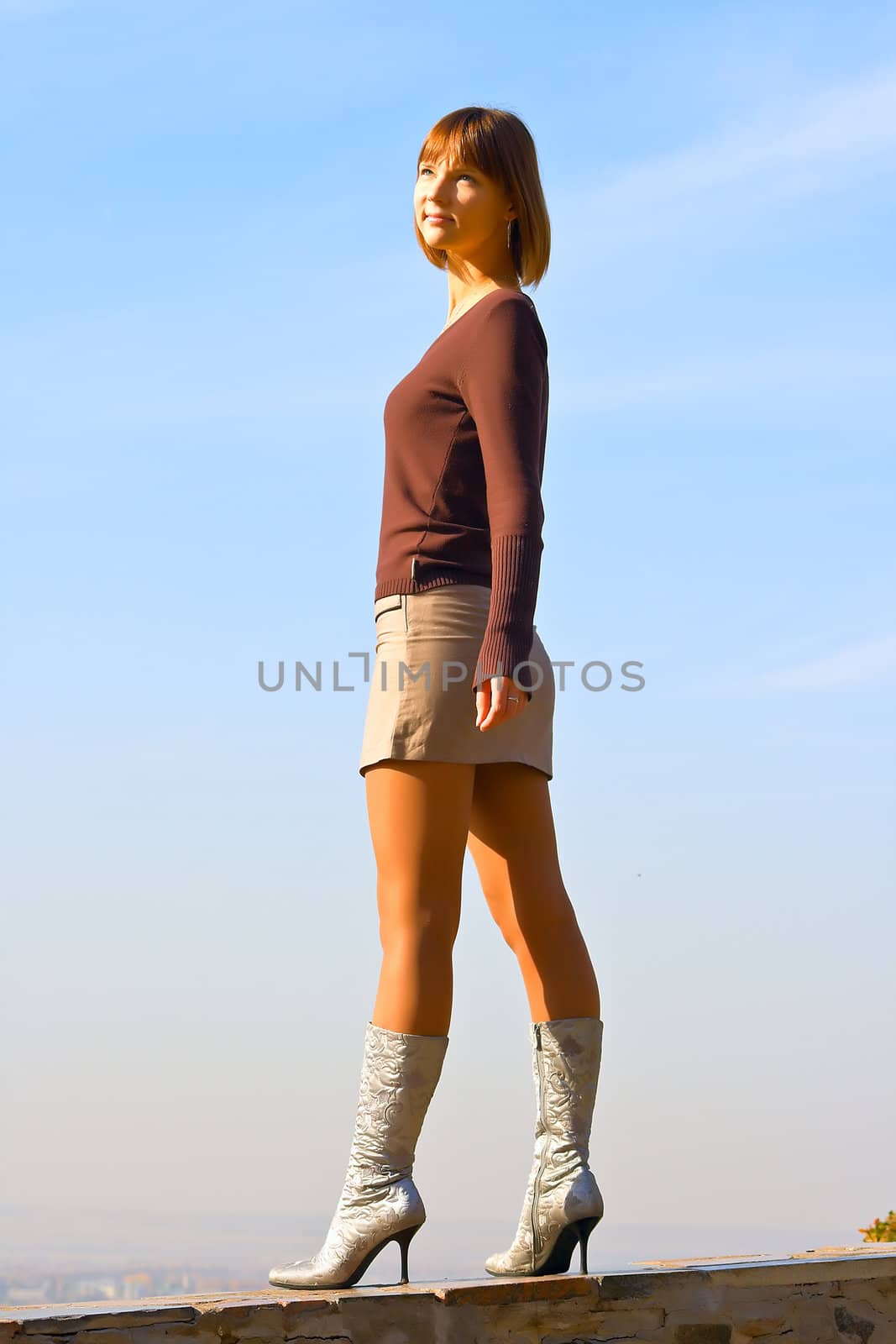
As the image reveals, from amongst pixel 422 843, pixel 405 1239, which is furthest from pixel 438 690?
pixel 405 1239

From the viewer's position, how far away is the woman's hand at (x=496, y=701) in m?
2.50

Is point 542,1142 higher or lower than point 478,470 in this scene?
lower

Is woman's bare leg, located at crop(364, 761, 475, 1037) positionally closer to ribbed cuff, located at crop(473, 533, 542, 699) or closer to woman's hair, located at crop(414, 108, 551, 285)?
ribbed cuff, located at crop(473, 533, 542, 699)

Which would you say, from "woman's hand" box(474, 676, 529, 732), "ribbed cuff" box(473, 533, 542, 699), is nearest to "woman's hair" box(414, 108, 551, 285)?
"ribbed cuff" box(473, 533, 542, 699)

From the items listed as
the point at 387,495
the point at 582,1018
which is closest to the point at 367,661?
the point at 387,495

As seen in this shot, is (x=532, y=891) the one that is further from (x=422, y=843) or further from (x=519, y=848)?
(x=422, y=843)

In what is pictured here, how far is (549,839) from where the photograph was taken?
272 centimetres

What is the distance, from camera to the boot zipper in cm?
261

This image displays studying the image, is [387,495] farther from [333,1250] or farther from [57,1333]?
[57,1333]

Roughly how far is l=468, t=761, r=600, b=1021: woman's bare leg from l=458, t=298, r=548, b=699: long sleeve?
0.80 ft

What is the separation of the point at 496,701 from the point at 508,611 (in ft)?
0.54

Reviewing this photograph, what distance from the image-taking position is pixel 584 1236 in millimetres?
2623

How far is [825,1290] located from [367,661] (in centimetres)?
161

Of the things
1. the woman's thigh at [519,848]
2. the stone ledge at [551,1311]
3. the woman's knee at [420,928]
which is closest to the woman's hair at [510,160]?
the woman's thigh at [519,848]
